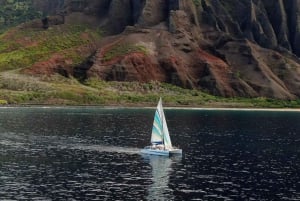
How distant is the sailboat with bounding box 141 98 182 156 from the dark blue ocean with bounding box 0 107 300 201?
2432 mm

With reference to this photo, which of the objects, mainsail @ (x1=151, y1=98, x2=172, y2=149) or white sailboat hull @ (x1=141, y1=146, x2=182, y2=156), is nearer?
white sailboat hull @ (x1=141, y1=146, x2=182, y2=156)

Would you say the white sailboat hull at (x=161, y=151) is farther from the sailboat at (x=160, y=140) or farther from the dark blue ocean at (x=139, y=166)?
the dark blue ocean at (x=139, y=166)

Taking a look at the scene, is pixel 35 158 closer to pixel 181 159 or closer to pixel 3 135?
pixel 181 159

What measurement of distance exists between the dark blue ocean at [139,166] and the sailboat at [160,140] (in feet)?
7.98

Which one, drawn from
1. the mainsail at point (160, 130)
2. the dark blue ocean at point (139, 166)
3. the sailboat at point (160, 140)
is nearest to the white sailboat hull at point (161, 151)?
the sailboat at point (160, 140)

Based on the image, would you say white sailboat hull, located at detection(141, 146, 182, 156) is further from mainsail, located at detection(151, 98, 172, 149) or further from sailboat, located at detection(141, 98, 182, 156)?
mainsail, located at detection(151, 98, 172, 149)

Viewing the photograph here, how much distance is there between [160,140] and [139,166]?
69.4ft

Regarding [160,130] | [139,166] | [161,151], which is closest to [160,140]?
[160,130]

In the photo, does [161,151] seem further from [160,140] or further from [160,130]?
[160,130]

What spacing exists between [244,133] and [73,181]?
9403 cm

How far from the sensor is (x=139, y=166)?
109m

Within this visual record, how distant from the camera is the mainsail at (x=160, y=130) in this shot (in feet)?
415

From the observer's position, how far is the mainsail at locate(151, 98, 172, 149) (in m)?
126

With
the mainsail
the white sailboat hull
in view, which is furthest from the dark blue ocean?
the mainsail
